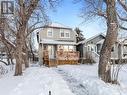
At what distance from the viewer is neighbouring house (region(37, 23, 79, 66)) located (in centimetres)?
4355

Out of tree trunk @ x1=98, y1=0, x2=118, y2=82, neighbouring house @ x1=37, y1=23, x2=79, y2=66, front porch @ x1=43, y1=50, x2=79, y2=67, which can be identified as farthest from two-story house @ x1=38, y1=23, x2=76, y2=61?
tree trunk @ x1=98, y1=0, x2=118, y2=82

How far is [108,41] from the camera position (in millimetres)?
16516

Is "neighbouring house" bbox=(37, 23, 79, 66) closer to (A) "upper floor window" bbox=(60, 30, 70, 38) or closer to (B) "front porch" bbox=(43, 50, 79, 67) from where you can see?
(A) "upper floor window" bbox=(60, 30, 70, 38)

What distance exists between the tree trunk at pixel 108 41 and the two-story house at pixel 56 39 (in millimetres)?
26473

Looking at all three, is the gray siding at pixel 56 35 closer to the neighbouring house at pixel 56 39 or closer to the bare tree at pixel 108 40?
the neighbouring house at pixel 56 39

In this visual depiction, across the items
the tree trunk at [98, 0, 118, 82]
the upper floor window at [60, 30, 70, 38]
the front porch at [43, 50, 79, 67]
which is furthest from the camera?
the upper floor window at [60, 30, 70, 38]

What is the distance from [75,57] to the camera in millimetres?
36312

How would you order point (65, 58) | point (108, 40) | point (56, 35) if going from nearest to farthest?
point (108, 40)
point (65, 58)
point (56, 35)

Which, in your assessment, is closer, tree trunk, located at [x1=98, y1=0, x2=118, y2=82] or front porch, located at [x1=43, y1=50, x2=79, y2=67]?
tree trunk, located at [x1=98, y1=0, x2=118, y2=82]

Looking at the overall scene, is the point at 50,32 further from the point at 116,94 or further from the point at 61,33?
the point at 116,94

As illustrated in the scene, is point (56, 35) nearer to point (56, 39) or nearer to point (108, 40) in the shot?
point (56, 39)

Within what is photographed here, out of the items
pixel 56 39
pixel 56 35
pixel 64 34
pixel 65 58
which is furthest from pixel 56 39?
pixel 65 58

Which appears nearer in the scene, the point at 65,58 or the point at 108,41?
the point at 108,41

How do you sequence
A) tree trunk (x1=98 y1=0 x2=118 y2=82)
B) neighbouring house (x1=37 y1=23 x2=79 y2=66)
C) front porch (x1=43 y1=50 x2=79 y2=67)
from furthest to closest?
neighbouring house (x1=37 y1=23 x2=79 y2=66)
front porch (x1=43 y1=50 x2=79 y2=67)
tree trunk (x1=98 y1=0 x2=118 y2=82)
